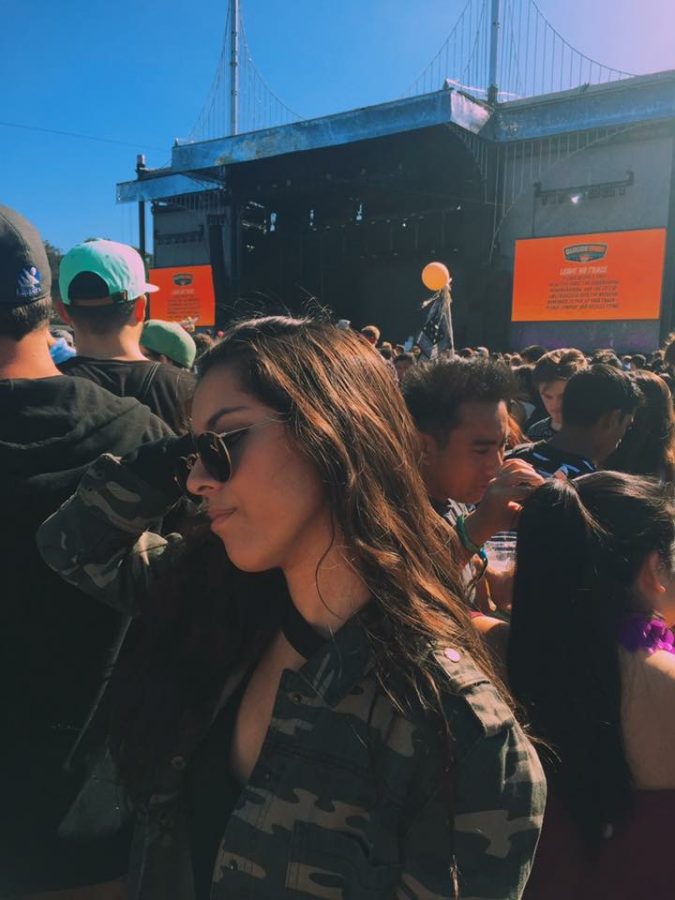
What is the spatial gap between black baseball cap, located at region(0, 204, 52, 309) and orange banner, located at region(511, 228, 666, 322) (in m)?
13.2

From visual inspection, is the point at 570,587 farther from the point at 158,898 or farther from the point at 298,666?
the point at 158,898

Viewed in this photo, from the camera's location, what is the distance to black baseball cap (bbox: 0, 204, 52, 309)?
4.77 ft

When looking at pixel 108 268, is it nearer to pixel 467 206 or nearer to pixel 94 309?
pixel 94 309

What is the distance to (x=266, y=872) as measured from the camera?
921mm

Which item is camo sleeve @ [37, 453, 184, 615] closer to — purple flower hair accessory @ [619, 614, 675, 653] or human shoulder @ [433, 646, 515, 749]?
human shoulder @ [433, 646, 515, 749]

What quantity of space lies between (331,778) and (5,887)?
2.99 feet

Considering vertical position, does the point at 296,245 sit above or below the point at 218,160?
below

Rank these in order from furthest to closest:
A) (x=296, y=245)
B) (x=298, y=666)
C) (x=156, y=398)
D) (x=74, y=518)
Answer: (x=296, y=245) → (x=156, y=398) → (x=74, y=518) → (x=298, y=666)

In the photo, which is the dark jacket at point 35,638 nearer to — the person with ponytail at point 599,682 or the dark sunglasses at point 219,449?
the dark sunglasses at point 219,449

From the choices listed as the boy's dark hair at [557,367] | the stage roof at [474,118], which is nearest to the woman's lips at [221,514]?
the boy's dark hair at [557,367]

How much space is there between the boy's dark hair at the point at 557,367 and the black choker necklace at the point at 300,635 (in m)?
3.59

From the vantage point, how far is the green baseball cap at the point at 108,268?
2100mm

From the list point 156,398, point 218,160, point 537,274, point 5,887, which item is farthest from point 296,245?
point 5,887

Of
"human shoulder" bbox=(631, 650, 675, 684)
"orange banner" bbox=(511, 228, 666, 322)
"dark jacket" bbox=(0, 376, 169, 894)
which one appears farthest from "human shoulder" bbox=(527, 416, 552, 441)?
"orange banner" bbox=(511, 228, 666, 322)
